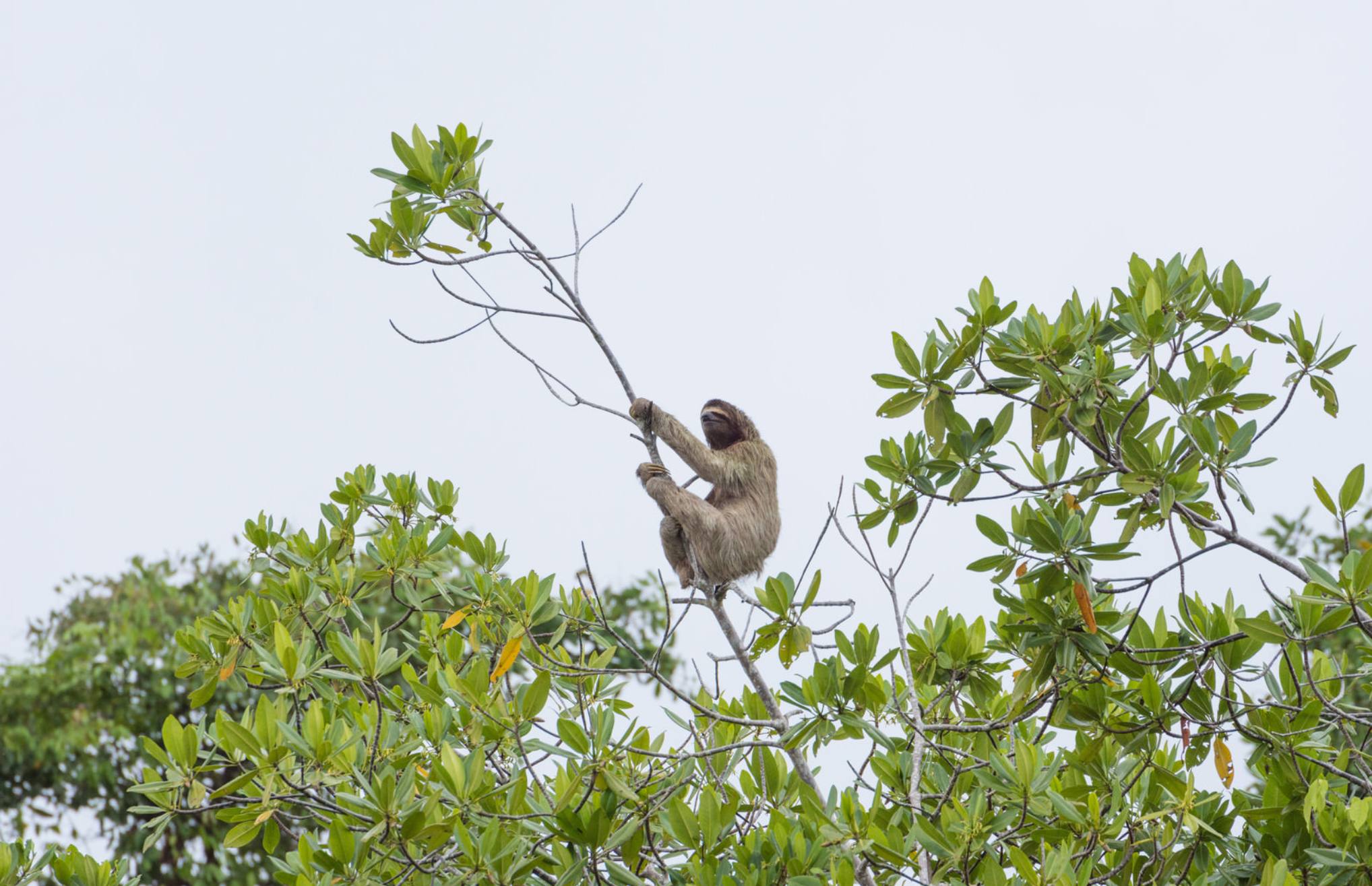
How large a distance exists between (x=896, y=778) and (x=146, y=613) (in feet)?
38.1

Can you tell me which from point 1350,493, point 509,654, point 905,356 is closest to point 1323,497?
point 1350,493

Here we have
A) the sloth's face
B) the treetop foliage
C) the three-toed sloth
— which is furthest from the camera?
the sloth's face

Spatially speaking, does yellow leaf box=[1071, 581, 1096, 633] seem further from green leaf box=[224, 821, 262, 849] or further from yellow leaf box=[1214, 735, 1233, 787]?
green leaf box=[224, 821, 262, 849]

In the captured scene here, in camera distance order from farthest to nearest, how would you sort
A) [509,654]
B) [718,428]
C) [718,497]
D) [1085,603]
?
1. [718,428]
2. [718,497]
3. [1085,603]
4. [509,654]

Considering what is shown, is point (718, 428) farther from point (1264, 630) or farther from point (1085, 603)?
point (1264, 630)

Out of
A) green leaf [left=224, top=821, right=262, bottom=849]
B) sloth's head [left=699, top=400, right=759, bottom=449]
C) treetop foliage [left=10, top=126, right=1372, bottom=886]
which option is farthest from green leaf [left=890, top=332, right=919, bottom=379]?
green leaf [left=224, top=821, right=262, bottom=849]

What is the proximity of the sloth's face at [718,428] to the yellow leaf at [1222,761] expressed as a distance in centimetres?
323

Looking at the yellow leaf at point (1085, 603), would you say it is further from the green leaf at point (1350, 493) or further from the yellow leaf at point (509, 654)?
the yellow leaf at point (509, 654)

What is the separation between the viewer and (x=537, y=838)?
3363mm

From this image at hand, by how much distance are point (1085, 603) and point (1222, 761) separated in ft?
2.77

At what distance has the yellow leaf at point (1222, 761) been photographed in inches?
151

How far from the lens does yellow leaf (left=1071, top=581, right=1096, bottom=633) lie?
372cm

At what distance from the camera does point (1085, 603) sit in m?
3.73

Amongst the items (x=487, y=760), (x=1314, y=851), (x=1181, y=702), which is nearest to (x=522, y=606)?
(x=487, y=760)
